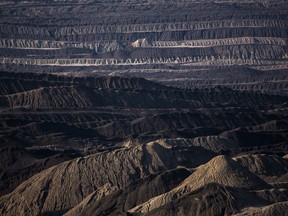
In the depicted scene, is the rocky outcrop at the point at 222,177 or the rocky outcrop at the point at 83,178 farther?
the rocky outcrop at the point at 83,178

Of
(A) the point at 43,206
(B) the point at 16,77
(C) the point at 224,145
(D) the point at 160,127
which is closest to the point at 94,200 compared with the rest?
(A) the point at 43,206

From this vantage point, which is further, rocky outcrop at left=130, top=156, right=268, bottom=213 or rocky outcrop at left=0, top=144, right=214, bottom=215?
rocky outcrop at left=0, top=144, right=214, bottom=215

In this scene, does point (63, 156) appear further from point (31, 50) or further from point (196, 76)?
point (31, 50)

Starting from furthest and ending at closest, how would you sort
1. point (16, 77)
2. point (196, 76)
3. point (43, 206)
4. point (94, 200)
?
point (196, 76), point (16, 77), point (43, 206), point (94, 200)

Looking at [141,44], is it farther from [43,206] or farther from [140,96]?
[43,206]

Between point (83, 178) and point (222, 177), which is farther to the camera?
point (83, 178)

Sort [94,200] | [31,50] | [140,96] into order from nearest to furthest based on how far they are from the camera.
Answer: [94,200], [140,96], [31,50]

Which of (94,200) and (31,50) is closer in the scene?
(94,200)

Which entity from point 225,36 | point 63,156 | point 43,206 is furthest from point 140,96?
point 225,36

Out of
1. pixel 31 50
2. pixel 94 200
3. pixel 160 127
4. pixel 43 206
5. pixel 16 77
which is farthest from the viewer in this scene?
pixel 31 50

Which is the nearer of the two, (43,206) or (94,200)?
(94,200)
